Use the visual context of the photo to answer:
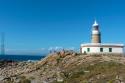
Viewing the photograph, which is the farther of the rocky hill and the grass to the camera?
the rocky hill

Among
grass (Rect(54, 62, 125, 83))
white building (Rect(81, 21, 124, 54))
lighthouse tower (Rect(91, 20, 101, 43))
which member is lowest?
grass (Rect(54, 62, 125, 83))

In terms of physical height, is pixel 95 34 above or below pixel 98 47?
above

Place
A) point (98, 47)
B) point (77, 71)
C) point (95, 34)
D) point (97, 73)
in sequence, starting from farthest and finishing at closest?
point (95, 34)
point (98, 47)
point (77, 71)
point (97, 73)

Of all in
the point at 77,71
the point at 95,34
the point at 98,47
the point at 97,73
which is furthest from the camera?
the point at 95,34

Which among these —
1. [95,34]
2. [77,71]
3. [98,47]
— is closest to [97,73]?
[77,71]

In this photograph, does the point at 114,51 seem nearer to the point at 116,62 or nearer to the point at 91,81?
the point at 116,62

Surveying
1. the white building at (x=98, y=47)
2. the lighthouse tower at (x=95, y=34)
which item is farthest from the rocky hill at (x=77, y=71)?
the lighthouse tower at (x=95, y=34)

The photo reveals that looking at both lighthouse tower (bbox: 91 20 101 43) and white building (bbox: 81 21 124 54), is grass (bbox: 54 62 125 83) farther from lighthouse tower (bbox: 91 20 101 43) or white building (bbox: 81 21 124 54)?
lighthouse tower (bbox: 91 20 101 43)

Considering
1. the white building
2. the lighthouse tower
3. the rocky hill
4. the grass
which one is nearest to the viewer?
the grass

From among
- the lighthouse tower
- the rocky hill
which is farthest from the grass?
the lighthouse tower

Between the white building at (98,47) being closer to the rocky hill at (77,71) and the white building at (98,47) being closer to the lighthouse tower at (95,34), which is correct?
the lighthouse tower at (95,34)

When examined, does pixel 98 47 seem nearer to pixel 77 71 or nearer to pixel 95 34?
pixel 95 34

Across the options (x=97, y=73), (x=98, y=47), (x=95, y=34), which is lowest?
(x=97, y=73)

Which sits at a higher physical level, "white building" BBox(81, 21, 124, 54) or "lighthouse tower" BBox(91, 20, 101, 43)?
"lighthouse tower" BBox(91, 20, 101, 43)
